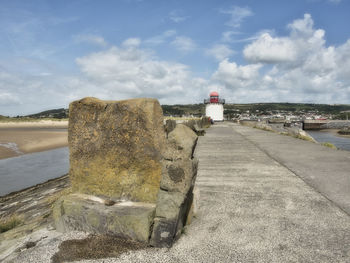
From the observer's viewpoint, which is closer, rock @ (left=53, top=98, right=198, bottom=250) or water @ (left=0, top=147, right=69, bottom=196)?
rock @ (left=53, top=98, right=198, bottom=250)

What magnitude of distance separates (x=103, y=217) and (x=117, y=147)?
926 mm

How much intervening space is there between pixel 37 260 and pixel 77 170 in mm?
1291

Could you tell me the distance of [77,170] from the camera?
357cm

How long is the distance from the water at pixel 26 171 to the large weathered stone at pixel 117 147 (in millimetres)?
7141

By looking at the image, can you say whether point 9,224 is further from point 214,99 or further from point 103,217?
point 214,99

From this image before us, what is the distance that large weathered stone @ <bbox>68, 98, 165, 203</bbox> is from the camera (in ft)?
10.6

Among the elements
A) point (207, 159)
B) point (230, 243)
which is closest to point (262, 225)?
point (230, 243)

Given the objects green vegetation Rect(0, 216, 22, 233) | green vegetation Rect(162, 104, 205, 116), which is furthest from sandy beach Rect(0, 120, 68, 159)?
green vegetation Rect(162, 104, 205, 116)

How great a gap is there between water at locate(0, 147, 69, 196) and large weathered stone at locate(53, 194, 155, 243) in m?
7.11

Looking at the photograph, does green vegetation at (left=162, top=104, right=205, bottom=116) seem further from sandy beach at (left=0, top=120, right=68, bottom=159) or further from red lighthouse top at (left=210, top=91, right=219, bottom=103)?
sandy beach at (left=0, top=120, right=68, bottom=159)

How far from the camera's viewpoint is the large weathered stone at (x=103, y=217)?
284 centimetres

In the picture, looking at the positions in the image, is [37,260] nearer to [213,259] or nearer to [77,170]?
[77,170]

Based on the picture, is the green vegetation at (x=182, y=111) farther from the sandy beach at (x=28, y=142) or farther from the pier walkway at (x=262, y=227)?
the pier walkway at (x=262, y=227)

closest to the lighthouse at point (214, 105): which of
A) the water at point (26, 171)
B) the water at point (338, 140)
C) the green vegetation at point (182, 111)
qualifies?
the water at point (338, 140)
